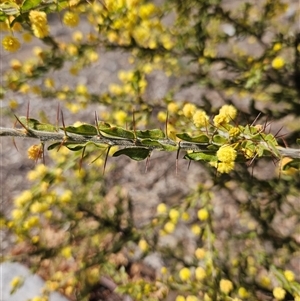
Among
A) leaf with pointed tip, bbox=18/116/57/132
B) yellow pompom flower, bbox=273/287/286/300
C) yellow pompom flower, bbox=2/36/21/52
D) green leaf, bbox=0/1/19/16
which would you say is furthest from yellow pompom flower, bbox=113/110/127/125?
yellow pompom flower, bbox=273/287/286/300

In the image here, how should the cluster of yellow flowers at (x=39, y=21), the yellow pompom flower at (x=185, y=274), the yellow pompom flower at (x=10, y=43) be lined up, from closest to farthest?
the cluster of yellow flowers at (x=39, y=21)
the yellow pompom flower at (x=10, y=43)
the yellow pompom flower at (x=185, y=274)

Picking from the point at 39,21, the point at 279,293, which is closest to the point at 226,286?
the point at 279,293

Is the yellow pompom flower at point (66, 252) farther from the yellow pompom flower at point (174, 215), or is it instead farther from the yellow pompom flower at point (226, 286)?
the yellow pompom flower at point (226, 286)

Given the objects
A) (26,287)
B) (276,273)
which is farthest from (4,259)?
(276,273)

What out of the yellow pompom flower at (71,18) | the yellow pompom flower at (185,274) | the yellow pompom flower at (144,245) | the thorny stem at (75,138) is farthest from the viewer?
the yellow pompom flower at (144,245)

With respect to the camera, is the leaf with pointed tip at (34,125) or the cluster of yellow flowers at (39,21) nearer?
the leaf with pointed tip at (34,125)

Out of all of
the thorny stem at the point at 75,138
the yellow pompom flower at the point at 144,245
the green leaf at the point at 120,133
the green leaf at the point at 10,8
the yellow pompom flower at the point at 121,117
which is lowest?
the yellow pompom flower at the point at 144,245

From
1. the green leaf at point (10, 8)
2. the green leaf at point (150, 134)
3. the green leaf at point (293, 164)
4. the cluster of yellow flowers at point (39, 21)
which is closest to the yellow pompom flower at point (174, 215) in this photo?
the green leaf at point (293, 164)

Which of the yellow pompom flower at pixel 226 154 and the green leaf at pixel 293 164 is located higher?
the yellow pompom flower at pixel 226 154
